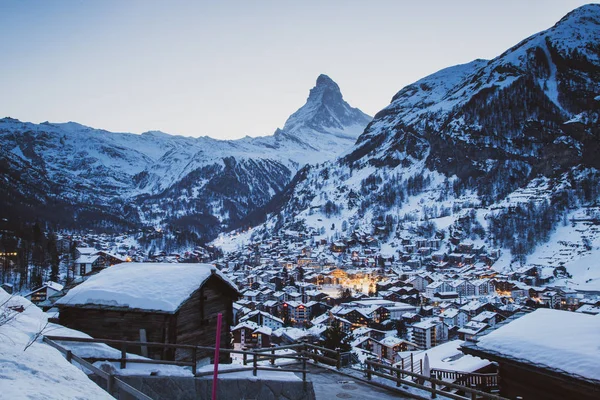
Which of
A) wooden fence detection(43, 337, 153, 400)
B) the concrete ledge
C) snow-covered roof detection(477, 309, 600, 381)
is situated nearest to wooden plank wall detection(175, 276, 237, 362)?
the concrete ledge

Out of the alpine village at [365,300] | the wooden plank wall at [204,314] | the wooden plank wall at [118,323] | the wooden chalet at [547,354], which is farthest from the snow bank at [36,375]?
the wooden chalet at [547,354]

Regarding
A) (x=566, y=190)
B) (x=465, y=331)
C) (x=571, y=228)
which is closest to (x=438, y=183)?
(x=566, y=190)

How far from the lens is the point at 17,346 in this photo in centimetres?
572

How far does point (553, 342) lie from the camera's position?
32.0ft

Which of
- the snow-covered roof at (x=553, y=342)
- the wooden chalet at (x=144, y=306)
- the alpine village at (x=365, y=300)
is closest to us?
the alpine village at (x=365, y=300)

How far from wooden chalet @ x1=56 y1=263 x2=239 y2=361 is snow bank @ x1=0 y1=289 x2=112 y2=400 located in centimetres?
755

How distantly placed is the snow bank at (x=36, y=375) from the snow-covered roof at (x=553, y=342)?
30.4 ft

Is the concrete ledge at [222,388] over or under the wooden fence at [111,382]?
under

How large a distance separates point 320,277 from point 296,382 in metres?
107

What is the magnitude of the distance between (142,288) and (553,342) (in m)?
12.5

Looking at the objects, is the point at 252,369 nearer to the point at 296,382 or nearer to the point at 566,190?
the point at 296,382

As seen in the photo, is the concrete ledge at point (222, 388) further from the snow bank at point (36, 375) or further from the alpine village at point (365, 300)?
the snow bank at point (36, 375)

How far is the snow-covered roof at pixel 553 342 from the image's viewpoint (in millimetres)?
8805

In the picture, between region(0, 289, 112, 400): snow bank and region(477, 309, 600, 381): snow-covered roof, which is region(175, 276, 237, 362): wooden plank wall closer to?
region(0, 289, 112, 400): snow bank
